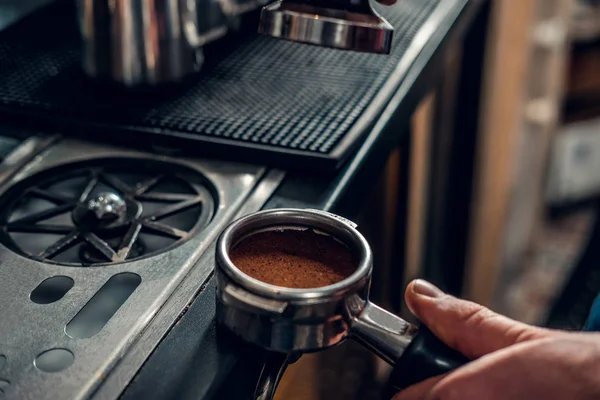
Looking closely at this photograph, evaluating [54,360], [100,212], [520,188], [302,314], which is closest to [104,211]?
[100,212]

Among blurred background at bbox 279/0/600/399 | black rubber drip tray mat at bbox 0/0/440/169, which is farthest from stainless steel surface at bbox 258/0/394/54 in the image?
blurred background at bbox 279/0/600/399

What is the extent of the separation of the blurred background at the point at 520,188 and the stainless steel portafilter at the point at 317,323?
0.64 m

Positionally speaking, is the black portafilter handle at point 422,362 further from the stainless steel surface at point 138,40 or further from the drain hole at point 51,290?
the stainless steel surface at point 138,40

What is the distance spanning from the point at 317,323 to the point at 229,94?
1.94ft

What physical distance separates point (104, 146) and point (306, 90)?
332 mm

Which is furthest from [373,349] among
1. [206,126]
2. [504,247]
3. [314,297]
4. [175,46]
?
[504,247]

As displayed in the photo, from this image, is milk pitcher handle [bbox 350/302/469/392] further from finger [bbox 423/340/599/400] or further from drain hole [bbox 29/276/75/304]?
drain hole [bbox 29/276/75/304]

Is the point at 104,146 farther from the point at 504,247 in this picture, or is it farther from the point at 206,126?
the point at 504,247

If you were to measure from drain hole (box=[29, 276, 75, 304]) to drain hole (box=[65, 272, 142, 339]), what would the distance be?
4cm

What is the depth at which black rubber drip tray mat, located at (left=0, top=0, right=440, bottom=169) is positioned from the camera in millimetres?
1001

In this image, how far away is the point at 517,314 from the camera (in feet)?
9.20

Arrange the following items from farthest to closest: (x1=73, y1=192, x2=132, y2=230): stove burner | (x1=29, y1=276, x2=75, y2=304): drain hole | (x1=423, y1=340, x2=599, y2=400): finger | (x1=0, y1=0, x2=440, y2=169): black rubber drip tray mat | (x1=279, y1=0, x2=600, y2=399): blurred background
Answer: (x1=279, y1=0, x2=600, y2=399): blurred background, (x1=0, y1=0, x2=440, y2=169): black rubber drip tray mat, (x1=73, y1=192, x2=132, y2=230): stove burner, (x1=29, y1=276, x2=75, y2=304): drain hole, (x1=423, y1=340, x2=599, y2=400): finger

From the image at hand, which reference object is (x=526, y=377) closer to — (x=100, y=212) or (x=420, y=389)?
(x=420, y=389)

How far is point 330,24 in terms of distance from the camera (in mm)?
774
